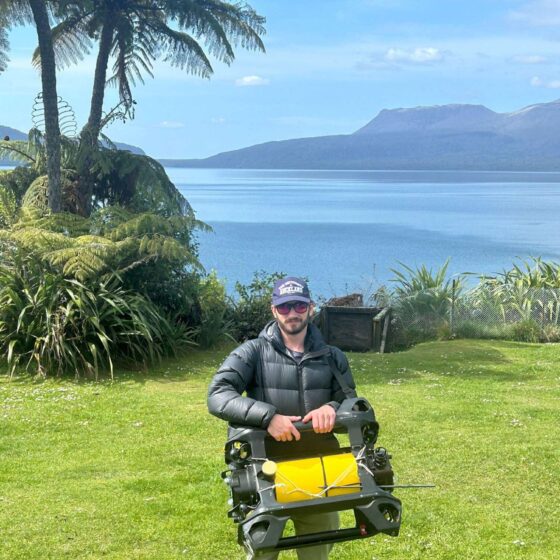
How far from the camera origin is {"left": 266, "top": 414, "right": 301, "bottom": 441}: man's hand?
11.9 ft

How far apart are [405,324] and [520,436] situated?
865 centimetres

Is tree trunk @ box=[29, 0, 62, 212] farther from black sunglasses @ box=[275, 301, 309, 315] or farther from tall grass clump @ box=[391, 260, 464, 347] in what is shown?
black sunglasses @ box=[275, 301, 309, 315]

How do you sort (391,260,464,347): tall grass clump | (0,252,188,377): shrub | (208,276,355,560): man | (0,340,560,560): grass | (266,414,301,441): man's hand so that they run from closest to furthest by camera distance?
(266,414,301,441): man's hand → (208,276,355,560): man → (0,340,560,560): grass → (0,252,188,377): shrub → (391,260,464,347): tall grass clump

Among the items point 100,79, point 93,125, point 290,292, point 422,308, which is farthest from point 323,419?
point 100,79

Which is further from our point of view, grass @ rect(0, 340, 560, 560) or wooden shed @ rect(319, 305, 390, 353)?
wooden shed @ rect(319, 305, 390, 353)

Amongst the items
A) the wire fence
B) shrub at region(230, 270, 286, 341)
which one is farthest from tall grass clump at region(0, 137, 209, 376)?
the wire fence

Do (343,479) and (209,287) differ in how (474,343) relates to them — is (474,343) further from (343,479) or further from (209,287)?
(343,479)

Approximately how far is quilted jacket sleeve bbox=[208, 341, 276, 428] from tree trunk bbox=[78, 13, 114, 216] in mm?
13328

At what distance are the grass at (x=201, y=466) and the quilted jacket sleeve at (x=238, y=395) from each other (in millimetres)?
1933

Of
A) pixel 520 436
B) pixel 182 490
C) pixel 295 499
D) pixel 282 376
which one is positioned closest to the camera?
pixel 295 499

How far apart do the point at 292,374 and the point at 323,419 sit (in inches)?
16.7

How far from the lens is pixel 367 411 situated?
3.75 metres

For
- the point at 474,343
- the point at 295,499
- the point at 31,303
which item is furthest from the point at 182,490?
the point at 474,343

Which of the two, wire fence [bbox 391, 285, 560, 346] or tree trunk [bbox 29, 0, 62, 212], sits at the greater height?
tree trunk [bbox 29, 0, 62, 212]
